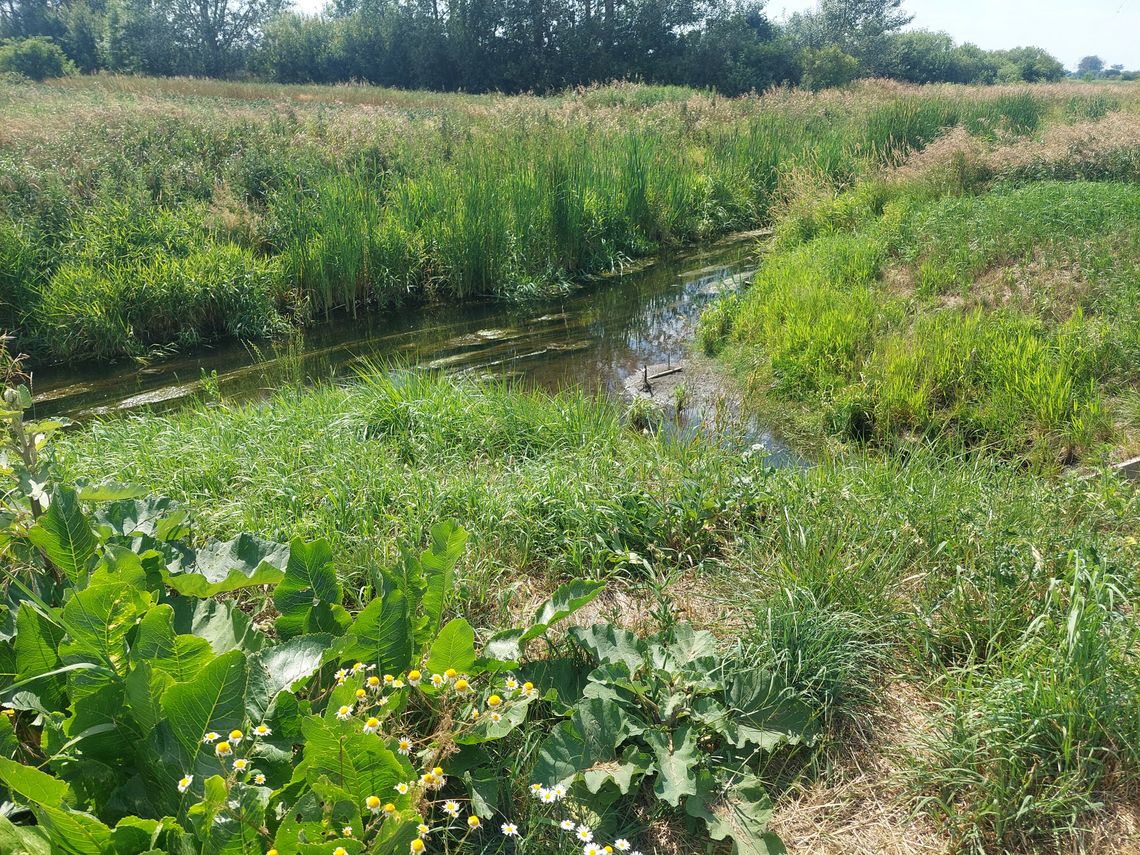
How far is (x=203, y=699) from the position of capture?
1667 mm

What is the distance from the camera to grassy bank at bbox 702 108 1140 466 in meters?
4.93

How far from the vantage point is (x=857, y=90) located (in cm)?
1962

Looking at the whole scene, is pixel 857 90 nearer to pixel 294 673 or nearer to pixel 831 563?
pixel 831 563

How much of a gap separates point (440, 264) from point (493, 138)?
3.26 m

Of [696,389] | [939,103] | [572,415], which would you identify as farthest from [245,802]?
[939,103]

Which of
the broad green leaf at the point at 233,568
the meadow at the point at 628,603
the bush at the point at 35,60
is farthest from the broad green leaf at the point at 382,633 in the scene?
the bush at the point at 35,60

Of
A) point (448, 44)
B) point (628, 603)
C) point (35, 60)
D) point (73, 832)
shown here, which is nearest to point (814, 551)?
point (628, 603)

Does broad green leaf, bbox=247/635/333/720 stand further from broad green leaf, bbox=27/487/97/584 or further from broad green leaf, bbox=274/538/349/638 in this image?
broad green leaf, bbox=27/487/97/584

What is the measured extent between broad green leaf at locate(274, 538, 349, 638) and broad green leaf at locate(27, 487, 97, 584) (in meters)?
0.54

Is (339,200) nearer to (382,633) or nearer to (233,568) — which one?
(233,568)

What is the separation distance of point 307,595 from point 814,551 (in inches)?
68.4

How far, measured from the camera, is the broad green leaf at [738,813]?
191cm

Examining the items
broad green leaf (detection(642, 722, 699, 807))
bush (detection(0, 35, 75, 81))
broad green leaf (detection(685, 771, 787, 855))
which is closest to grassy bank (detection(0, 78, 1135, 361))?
broad green leaf (detection(642, 722, 699, 807))

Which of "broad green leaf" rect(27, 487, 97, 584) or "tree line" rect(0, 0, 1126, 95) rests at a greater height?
"tree line" rect(0, 0, 1126, 95)
